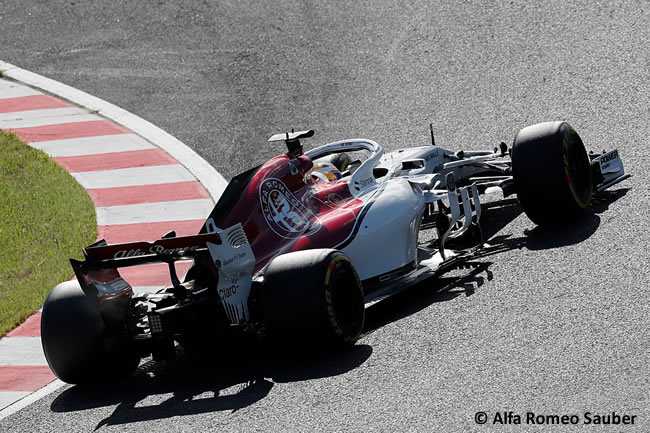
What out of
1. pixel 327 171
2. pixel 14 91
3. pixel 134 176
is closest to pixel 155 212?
pixel 134 176

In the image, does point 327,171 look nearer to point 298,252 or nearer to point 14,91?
point 298,252

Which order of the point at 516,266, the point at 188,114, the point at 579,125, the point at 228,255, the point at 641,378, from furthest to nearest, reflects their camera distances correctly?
1. the point at 188,114
2. the point at 579,125
3. the point at 516,266
4. the point at 228,255
5. the point at 641,378

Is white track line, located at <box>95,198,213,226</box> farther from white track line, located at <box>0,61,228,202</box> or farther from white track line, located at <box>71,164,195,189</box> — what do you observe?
white track line, located at <box>71,164,195,189</box>

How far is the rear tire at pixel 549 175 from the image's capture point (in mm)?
8383

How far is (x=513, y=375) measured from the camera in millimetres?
5855

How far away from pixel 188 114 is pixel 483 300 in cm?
658

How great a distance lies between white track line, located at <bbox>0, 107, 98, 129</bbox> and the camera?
41.9 ft

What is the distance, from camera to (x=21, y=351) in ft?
26.4

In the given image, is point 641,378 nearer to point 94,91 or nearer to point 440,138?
point 440,138

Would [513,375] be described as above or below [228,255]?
below

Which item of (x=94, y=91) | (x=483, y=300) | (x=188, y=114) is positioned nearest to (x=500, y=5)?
(x=188, y=114)

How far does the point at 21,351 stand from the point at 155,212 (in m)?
2.58

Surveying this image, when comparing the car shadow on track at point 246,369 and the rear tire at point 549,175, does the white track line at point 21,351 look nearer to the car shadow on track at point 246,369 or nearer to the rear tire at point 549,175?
the car shadow on track at point 246,369

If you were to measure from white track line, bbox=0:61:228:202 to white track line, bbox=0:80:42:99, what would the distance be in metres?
0.12
